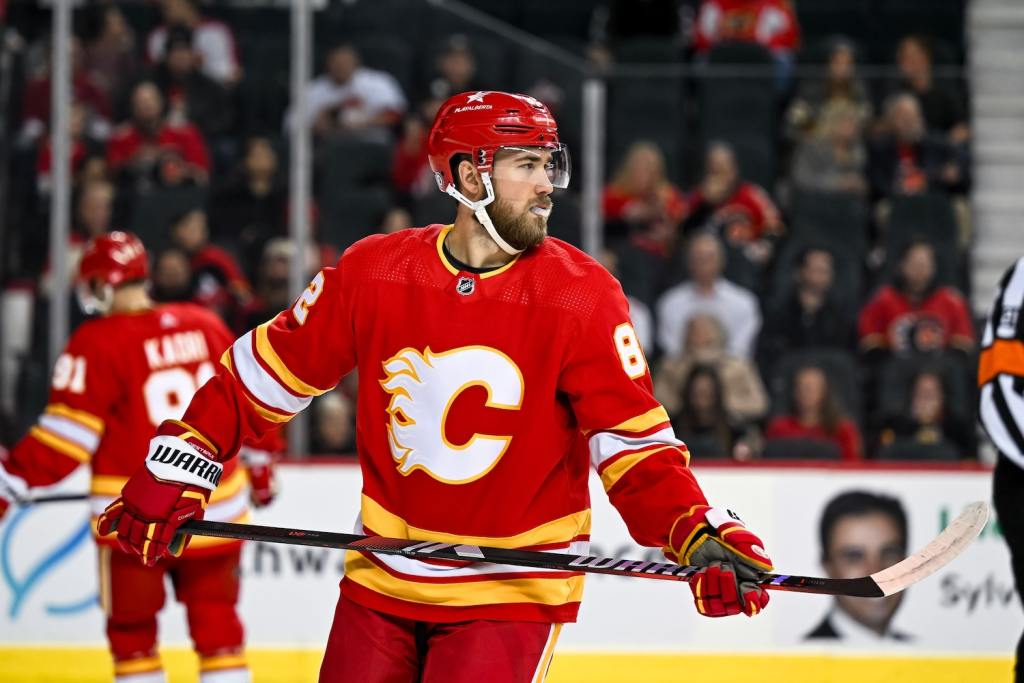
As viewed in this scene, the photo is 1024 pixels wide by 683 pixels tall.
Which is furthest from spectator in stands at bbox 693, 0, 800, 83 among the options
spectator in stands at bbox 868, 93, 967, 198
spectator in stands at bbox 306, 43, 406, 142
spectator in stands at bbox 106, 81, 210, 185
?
spectator in stands at bbox 106, 81, 210, 185

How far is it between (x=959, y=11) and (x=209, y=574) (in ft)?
18.8

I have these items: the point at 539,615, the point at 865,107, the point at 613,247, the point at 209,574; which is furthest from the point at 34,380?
the point at 865,107

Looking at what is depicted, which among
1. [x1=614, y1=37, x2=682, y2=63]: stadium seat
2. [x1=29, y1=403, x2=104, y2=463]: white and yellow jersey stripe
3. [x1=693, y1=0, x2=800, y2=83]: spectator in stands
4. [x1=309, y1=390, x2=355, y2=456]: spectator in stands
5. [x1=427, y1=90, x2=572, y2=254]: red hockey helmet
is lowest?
[x1=309, y1=390, x2=355, y2=456]: spectator in stands

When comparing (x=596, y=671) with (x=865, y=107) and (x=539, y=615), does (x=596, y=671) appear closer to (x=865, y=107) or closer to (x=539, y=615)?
(x=539, y=615)

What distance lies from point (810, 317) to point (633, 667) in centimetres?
213

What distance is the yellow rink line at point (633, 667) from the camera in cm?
555

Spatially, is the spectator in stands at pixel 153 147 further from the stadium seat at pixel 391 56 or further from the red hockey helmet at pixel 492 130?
the red hockey helmet at pixel 492 130

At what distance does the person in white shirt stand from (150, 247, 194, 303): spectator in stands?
0.67m

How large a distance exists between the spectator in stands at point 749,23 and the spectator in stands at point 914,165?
0.99 meters

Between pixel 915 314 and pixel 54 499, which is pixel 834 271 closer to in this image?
pixel 915 314

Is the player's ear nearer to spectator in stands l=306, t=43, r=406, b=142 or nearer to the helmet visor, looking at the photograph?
the helmet visor

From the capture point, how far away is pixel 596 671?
220 inches

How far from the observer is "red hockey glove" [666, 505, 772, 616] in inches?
107

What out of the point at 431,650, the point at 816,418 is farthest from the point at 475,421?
the point at 816,418
